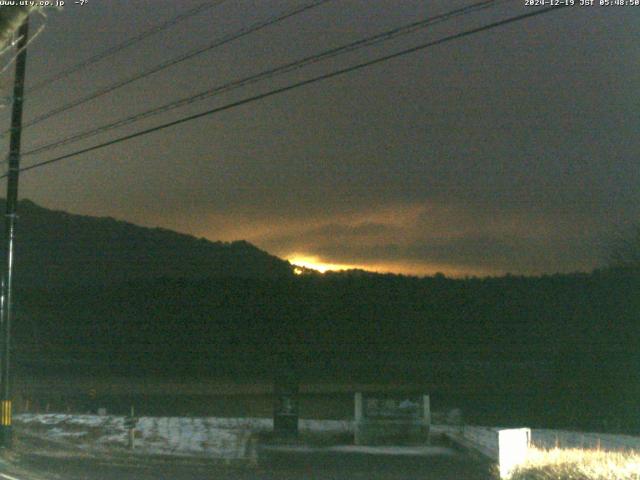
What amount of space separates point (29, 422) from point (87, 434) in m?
3.23

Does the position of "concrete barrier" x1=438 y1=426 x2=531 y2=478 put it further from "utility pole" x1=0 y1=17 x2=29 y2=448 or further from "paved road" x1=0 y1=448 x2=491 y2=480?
"utility pole" x1=0 y1=17 x2=29 y2=448

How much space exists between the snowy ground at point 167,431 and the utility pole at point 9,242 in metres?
4.04

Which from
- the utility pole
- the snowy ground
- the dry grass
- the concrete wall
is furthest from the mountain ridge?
the dry grass

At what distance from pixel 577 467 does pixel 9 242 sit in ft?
47.0

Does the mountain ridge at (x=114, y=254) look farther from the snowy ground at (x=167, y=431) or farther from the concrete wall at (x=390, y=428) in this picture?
the concrete wall at (x=390, y=428)

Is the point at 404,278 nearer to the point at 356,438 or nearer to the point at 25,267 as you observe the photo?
the point at 25,267

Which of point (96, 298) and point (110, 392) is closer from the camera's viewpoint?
point (110, 392)

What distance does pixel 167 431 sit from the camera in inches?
1238

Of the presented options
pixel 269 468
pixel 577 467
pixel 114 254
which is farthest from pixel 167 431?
pixel 114 254

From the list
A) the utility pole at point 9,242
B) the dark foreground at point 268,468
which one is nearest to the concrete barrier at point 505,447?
the dark foreground at point 268,468

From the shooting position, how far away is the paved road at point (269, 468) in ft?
58.3

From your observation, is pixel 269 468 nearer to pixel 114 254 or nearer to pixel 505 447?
pixel 505 447

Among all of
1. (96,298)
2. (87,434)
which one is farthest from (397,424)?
(96,298)

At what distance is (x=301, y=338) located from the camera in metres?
67.5
